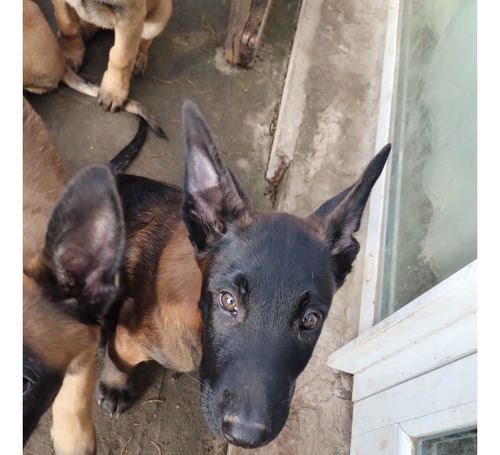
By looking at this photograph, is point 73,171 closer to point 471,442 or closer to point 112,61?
point 112,61

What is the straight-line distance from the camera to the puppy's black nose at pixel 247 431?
6.54ft

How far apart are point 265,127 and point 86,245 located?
10.4 ft

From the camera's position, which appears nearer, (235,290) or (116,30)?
(235,290)

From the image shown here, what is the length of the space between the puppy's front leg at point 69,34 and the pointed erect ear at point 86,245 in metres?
2.80

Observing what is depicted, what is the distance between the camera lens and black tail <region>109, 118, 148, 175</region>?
3.90 meters

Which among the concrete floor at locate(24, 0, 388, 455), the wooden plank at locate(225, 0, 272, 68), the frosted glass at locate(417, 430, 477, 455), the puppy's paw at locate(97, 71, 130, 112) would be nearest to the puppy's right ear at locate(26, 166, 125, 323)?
the concrete floor at locate(24, 0, 388, 455)

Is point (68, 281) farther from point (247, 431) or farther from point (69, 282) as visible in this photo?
point (247, 431)

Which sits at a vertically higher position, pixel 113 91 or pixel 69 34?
pixel 69 34

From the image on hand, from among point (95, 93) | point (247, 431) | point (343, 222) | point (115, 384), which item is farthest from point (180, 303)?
point (95, 93)

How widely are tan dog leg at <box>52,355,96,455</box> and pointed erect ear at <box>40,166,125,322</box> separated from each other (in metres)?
0.77

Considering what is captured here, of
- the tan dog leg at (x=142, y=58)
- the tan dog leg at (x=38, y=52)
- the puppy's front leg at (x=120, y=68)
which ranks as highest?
the tan dog leg at (x=142, y=58)

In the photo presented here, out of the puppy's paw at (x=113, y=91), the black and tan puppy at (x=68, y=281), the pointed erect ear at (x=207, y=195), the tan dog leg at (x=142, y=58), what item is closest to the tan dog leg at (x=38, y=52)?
the puppy's paw at (x=113, y=91)

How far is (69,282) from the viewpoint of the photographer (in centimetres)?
200

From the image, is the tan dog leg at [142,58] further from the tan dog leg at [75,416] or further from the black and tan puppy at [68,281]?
the tan dog leg at [75,416]
